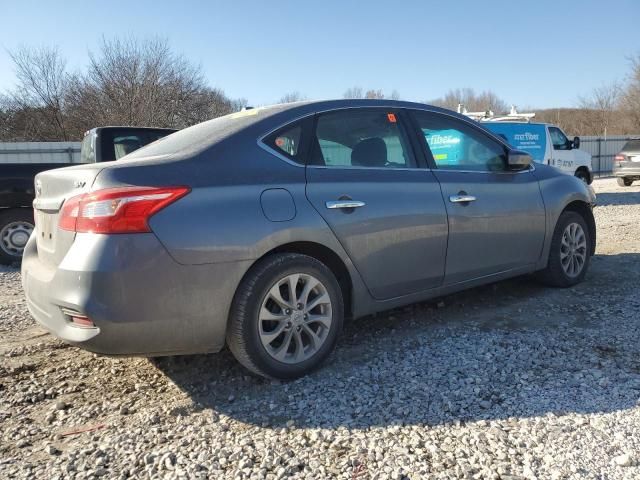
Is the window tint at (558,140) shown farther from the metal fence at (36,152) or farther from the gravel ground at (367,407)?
the metal fence at (36,152)

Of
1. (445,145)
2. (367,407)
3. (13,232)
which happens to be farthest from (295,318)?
(13,232)

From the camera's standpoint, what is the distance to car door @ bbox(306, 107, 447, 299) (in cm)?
326

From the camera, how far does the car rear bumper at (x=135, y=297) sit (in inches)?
101

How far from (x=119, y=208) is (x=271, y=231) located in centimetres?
78

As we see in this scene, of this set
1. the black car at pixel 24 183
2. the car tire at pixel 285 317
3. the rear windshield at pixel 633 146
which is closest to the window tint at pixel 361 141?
the car tire at pixel 285 317

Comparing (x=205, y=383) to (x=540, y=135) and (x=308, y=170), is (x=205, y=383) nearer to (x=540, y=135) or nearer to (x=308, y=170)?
(x=308, y=170)

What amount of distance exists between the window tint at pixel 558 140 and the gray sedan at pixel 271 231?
11379 mm

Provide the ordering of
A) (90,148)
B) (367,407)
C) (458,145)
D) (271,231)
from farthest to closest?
(90,148)
(458,145)
(271,231)
(367,407)

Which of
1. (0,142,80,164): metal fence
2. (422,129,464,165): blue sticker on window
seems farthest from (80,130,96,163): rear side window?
(0,142,80,164): metal fence

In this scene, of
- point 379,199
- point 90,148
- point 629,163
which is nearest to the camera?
point 379,199

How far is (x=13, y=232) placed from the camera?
7148 millimetres

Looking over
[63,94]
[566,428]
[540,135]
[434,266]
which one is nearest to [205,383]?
[434,266]

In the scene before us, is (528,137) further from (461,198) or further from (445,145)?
(461,198)

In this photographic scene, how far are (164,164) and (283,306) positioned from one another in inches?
39.7
